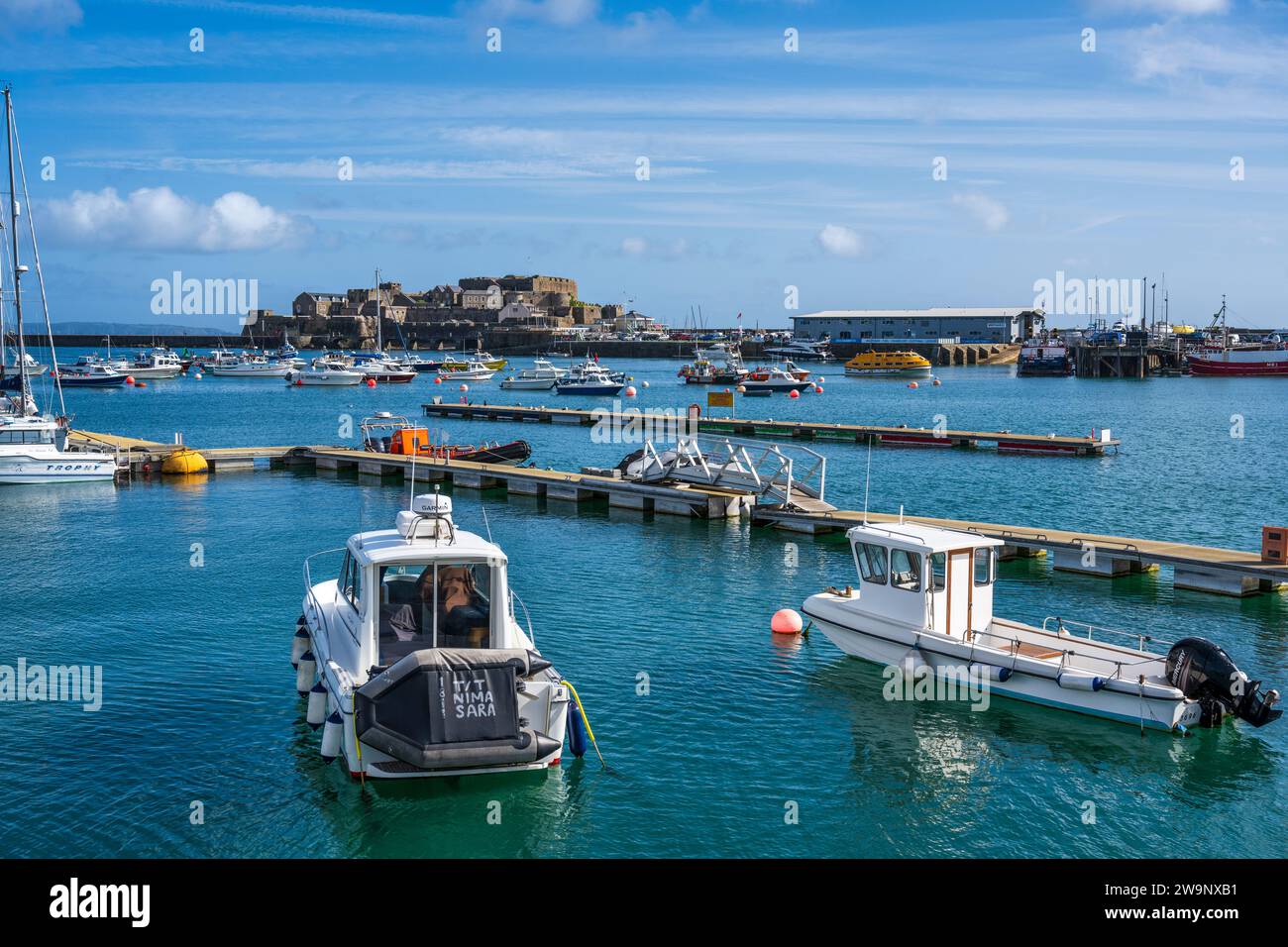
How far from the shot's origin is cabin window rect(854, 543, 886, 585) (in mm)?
20109

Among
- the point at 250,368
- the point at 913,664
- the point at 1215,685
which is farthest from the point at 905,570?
the point at 250,368

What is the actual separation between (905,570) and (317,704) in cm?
1025

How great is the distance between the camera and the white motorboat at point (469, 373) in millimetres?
144875

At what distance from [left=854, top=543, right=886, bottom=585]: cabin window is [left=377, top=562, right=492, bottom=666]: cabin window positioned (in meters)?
8.02

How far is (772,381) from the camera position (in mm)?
119750

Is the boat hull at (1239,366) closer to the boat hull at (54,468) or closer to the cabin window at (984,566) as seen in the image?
the boat hull at (54,468)

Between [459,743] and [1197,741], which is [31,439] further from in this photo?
[1197,741]

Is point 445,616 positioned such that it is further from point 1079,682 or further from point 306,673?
point 1079,682

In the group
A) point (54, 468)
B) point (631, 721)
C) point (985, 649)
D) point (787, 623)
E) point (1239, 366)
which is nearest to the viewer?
point (631, 721)

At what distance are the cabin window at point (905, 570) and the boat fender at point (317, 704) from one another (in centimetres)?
1000

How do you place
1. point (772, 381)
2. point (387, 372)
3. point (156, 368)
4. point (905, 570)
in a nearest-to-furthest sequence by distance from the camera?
point (905, 570) → point (772, 381) → point (387, 372) → point (156, 368)

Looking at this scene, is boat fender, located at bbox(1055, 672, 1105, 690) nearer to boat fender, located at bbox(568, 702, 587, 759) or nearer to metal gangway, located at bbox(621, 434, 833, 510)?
boat fender, located at bbox(568, 702, 587, 759)
